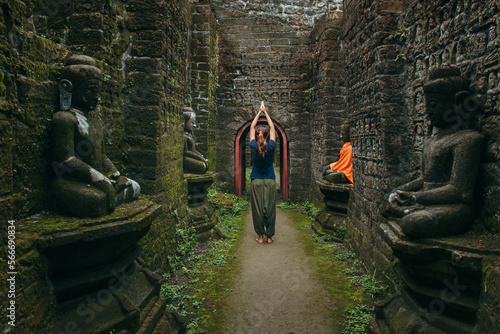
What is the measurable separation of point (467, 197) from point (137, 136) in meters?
3.09

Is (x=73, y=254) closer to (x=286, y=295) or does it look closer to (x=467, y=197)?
(x=286, y=295)

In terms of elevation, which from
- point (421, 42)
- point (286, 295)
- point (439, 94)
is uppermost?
point (421, 42)

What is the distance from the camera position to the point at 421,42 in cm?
293

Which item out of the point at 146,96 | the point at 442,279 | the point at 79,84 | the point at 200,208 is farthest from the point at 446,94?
the point at 200,208

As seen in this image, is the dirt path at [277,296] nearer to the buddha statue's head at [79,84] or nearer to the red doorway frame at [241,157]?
the buddha statue's head at [79,84]

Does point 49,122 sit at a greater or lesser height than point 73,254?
greater

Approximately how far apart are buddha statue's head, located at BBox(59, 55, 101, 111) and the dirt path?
7.43ft

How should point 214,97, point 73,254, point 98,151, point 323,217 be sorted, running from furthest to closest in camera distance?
point 214,97
point 323,217
point 98,151
point 73,254

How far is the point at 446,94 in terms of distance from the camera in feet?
7.01

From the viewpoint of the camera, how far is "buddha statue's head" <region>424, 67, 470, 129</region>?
212 centimetres

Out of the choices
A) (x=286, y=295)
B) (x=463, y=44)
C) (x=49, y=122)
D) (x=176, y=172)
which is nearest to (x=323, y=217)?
(x=286, y=295)

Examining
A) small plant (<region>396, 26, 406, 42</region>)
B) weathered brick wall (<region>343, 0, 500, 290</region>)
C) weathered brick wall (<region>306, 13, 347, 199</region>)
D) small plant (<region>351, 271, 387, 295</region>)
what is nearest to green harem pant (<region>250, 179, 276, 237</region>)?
weathered brick wall (<region>343, 0, 500, 290</region>)

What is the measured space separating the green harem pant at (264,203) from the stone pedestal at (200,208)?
2.79 ft

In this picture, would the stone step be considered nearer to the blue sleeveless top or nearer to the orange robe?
the blue sleeveless top
